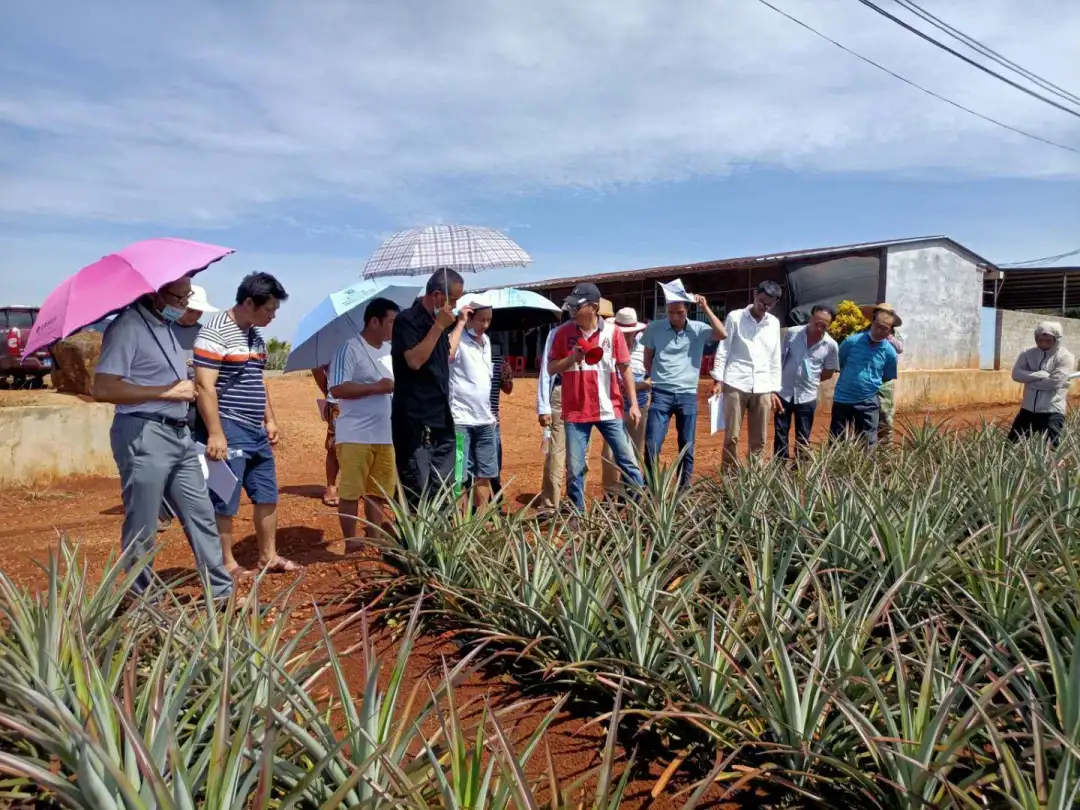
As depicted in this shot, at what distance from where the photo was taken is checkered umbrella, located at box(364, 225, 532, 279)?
5.20 meters

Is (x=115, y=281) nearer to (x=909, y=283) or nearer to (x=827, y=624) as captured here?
(x=827, y=624)

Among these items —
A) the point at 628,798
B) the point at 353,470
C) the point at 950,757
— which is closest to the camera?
the point at 950,757

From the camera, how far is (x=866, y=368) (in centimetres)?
673

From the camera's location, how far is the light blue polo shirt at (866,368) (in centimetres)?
671

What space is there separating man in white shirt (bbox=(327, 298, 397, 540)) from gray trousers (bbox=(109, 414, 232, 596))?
3.55 feet

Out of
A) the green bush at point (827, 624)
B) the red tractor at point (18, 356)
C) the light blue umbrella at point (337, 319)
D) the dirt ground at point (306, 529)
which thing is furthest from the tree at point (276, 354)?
the green bush at point (827, 624)

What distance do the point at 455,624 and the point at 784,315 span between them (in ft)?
56.7

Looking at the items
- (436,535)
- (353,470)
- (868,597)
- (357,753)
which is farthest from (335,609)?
(868,597)

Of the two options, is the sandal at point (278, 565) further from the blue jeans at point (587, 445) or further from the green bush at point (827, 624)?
the blue jeans at point (587, 445)

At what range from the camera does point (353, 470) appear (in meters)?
4.69

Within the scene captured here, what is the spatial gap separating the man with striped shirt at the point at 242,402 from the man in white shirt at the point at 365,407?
41 cm

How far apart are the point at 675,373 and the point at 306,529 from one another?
3.09 m

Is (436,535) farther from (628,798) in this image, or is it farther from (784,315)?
(784,315)

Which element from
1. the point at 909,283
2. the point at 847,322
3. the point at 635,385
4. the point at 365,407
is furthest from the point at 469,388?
the point at 909,283
